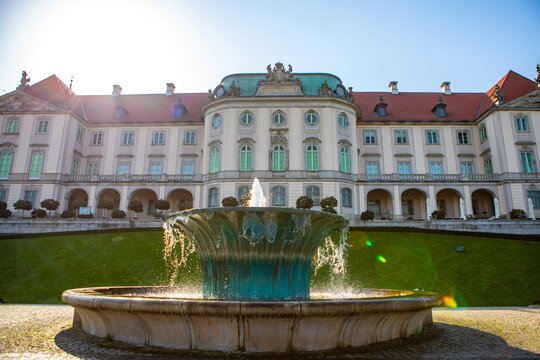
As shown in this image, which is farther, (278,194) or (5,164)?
(5,164)

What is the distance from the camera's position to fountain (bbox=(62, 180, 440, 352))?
5.48 metres

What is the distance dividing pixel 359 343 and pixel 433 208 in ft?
116

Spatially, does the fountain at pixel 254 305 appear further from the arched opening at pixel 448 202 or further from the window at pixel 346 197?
the arched opening at pixel 448 202

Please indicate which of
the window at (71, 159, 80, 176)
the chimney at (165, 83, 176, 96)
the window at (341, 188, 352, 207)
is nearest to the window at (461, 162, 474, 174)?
the window at (341, 188, 352, 207)

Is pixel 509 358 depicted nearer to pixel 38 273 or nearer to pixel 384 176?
pixel 38 273

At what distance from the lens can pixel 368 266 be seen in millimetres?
18922

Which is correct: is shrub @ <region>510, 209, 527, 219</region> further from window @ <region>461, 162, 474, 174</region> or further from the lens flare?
the lens flare

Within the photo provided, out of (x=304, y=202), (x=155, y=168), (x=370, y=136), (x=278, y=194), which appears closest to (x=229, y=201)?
(x=278, y=194)

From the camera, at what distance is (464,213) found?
122ft

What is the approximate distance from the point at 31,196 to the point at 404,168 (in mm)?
40162

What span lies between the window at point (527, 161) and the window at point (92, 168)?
4637 cm

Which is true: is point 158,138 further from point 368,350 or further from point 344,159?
point 368,350

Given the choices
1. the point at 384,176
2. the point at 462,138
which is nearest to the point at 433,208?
the point at 384,176

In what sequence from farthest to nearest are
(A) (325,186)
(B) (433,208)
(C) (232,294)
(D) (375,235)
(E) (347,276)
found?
(B) (433,208), (A) (325,186), (D) (375,235), (E) (347,276), (C) (232,294)
